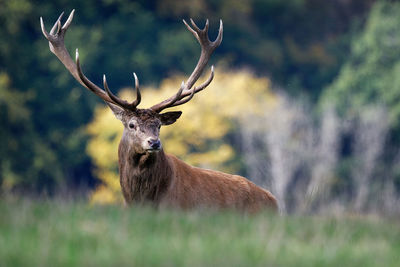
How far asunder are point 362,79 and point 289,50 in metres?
11.9

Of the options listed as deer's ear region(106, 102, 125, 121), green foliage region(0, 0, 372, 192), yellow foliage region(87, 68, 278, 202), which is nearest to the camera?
deer's ear region(106, 102, 125, 121)

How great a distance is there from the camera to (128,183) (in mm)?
8180

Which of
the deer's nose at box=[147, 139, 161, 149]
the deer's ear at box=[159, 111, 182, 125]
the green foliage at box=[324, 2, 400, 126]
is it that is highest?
the green foliage at box=[324, 2, 400, 126]

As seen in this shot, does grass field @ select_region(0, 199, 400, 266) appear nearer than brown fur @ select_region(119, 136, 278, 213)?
Yes

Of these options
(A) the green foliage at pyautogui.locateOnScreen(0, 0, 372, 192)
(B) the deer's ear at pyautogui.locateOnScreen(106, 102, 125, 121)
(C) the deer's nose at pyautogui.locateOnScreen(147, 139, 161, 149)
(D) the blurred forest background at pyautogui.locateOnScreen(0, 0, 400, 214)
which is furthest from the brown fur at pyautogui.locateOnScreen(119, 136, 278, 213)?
(A) the green foliage at pyautogui.locateOnScreen(0, 0, 372, 192)

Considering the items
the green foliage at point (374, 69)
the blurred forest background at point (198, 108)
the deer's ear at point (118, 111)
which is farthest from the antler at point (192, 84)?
the green foliage at point (374, 69)

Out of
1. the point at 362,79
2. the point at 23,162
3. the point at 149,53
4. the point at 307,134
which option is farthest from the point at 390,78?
the point at 23,162

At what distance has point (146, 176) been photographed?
8047 millimetres

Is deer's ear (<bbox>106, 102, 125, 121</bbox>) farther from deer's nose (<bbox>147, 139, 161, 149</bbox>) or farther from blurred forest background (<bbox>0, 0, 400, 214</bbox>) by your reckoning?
blurred forest background (<bbox>0, 0, 400, 214</bbox>)

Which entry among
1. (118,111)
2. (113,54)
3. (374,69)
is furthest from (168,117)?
(113,54)

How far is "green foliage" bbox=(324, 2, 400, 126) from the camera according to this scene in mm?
44750

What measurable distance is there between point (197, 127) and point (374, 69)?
10881 millimetres

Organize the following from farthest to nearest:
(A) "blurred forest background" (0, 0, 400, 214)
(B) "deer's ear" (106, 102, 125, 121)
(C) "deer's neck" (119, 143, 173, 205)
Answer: (A) "blurred forest background" (0, 0, 400, 214), (B) "deer's ear" (106, 102, 125, 121), (C) "deer's neck" (119, 143, 173, 205)

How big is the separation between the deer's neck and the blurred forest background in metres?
29.3
